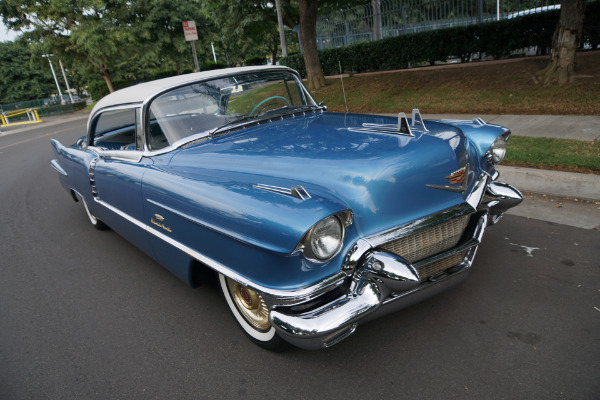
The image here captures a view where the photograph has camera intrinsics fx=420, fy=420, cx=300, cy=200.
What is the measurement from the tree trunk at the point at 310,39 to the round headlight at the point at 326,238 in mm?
11006

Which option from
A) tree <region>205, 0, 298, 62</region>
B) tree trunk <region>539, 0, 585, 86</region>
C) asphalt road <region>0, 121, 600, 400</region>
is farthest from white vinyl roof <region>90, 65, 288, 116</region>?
tree <region>205, 0, 298, 62</region>

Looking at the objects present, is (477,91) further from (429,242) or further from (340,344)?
(340,344)

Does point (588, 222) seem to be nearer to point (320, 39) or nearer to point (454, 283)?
point (454, 283)

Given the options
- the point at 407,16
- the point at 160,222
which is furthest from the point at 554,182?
the point at 407,16

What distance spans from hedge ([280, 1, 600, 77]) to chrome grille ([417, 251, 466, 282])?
9628 millimetres

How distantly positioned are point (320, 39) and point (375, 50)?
418cm

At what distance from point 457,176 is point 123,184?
2.46 m

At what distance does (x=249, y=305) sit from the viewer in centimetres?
265

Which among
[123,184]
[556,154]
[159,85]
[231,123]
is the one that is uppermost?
[159,85]

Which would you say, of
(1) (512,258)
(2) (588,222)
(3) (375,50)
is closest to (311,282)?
(1) (512,258)

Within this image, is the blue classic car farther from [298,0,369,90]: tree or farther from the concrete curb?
[298,0,369,90]: tree

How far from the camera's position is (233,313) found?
2.75 m

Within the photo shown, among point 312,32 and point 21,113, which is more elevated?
point 312,32

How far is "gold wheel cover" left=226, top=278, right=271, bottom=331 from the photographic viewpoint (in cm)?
255
